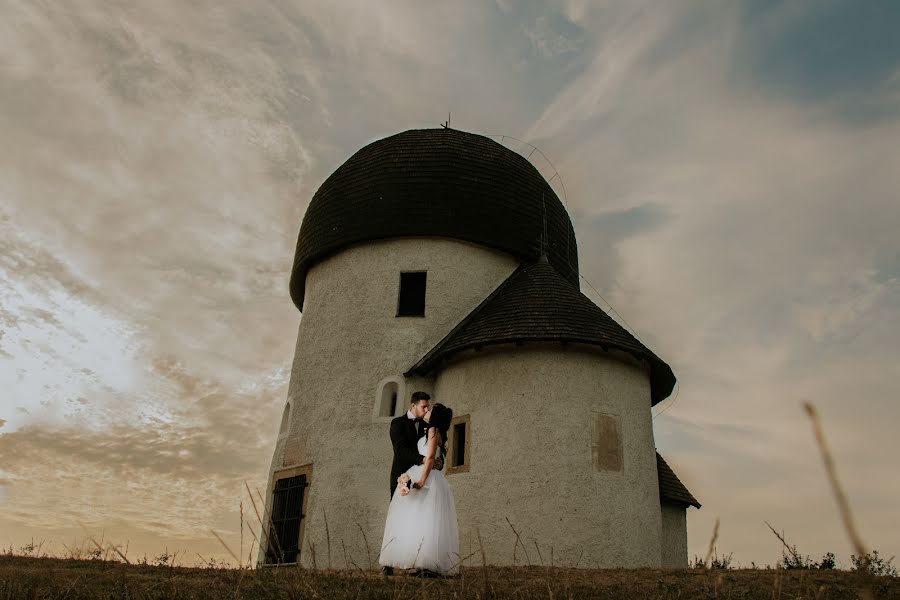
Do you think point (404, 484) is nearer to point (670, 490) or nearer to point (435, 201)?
point (435, 201)

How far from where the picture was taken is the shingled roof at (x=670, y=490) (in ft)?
52.5

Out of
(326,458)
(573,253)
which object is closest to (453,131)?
(573,253)

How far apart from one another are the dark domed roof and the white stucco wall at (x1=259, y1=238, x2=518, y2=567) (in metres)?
0.41

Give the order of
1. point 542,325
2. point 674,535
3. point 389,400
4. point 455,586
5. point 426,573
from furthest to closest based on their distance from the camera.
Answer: point 674,535
point 389,400
point 542,325
point 426,573
point 455,586

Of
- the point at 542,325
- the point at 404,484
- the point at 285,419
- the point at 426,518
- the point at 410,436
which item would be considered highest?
the point at 542,325

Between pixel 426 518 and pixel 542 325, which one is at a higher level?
pixel 542 325

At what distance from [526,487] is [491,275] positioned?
5560 millimetres

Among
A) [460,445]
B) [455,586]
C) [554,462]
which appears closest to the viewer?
[455,586]

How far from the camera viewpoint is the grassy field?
5340 mm

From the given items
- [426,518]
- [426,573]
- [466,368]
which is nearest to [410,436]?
[426,518]

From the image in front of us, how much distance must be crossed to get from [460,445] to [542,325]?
2647mm

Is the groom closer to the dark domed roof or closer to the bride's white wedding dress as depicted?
the bride's white wedding dress

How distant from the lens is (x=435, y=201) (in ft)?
54.8

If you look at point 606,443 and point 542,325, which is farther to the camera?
point 542,325
